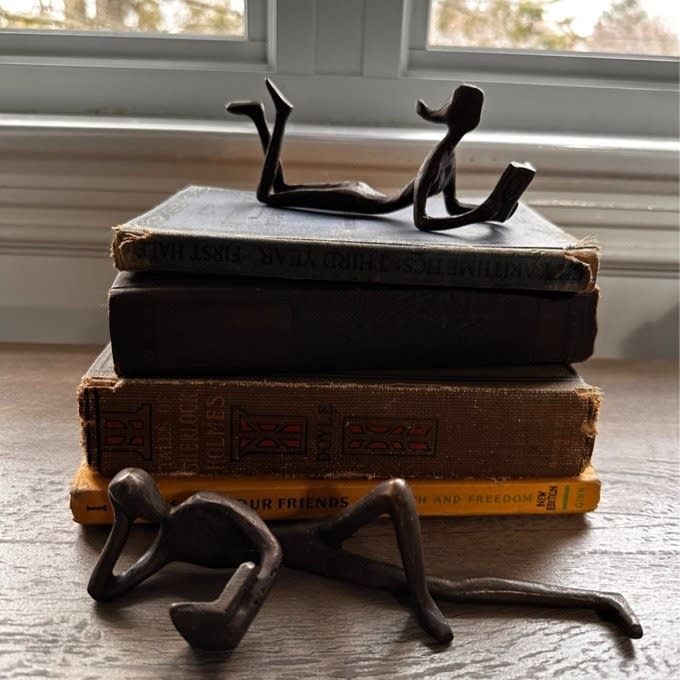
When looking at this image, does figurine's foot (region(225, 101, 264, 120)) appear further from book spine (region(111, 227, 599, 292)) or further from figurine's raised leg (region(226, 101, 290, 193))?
book spine (region(111, 227, 599, 292))

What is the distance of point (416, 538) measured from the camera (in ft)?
1.62

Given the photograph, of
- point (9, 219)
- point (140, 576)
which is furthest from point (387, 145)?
point (140, 576)

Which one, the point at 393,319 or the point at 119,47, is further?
the point at 119,47

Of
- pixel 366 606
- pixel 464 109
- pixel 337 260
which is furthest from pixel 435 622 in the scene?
pixel 464 109

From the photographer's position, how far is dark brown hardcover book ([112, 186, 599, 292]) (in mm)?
573

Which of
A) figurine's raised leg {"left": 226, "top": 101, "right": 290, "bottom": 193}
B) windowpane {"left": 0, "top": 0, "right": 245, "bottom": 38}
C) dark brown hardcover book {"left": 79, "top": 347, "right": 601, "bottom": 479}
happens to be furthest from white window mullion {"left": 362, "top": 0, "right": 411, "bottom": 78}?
dark brown hardcover book {"left": 79, "top": 347, "right": 601, "bottom": 479}

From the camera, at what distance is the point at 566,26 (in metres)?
1.02

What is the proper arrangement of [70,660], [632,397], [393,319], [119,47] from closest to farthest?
[70,660] < [393,319] < [632,397] < [119,47]

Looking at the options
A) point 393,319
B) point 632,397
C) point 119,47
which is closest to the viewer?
point 393,319

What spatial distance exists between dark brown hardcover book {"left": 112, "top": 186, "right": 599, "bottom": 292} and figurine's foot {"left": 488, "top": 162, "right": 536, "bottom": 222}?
0.04m

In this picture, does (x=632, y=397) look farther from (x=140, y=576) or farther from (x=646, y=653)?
(x=140, y=576)

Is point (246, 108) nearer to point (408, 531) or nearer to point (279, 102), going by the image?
point (279, 102)

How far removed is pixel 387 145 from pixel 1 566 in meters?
0.61

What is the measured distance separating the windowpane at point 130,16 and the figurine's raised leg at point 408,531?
2.36ft
